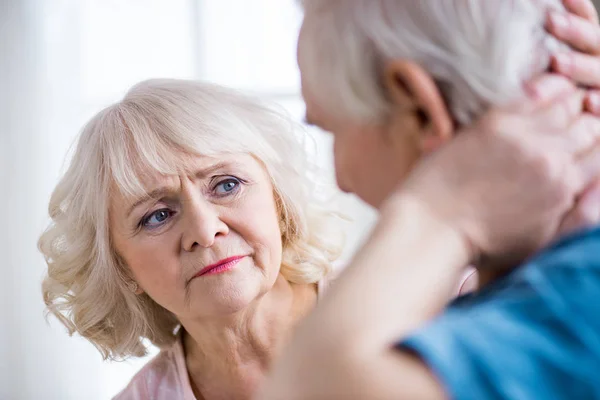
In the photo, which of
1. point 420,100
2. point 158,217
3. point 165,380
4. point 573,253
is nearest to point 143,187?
point 158,217

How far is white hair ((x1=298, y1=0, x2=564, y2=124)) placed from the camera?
75 centimetres

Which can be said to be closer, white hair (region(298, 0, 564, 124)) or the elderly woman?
white hair (region(298, 0, 564, 124))

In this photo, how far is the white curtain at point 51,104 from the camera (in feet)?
11.9

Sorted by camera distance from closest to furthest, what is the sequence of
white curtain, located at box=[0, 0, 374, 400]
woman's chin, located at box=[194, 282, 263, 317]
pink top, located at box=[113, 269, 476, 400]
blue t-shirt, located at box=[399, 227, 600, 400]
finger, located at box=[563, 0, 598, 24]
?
blue t-shirt, located at box=[399, 227, 600, 400] < finger, located at box=[563, 0, 598, 24] < woman's chin, located at box=[194, 282, 263, 317] < pink top, located at box=[113, 269, 476, 400] < white curtain, located at box=[0, 0, 374, 400]

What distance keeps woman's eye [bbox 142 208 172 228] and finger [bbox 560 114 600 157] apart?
105cm

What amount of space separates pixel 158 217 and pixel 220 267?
0.19 m

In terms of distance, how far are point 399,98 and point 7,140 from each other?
10.9 feet

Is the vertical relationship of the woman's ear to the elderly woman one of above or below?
above

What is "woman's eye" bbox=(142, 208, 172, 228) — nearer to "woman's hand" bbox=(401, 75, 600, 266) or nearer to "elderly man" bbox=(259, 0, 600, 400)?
"elderly man" bbox=(259, 0, 600, 400)

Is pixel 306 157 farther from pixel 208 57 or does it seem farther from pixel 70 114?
pixel 70 114

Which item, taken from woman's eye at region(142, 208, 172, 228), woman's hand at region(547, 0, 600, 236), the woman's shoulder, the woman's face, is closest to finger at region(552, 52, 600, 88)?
woman's hand at region(547, 0, 600, 236)

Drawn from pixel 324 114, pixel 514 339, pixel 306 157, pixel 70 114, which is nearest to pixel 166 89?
pixel 306 157

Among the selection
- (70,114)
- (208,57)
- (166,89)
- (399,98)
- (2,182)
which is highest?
(399,98)

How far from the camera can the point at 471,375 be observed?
0.60 m
